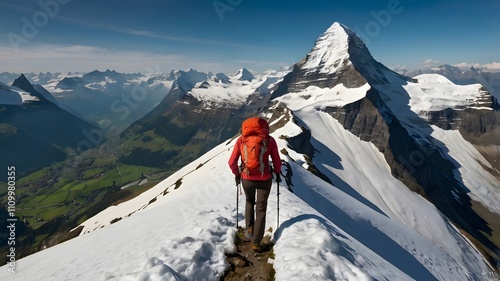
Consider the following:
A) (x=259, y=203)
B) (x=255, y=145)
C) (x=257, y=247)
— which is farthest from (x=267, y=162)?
(x=257, y=247)

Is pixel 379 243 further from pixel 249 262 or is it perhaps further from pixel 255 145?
pixel 255 145

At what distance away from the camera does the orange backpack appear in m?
11.8

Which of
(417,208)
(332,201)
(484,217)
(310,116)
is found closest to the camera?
(332,201)

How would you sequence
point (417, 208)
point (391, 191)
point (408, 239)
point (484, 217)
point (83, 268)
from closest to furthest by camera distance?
1. point (83, 268)
2. point (408, 239)
3. point (417, 208)
4. point (391, 191)
5. point (484, 217)

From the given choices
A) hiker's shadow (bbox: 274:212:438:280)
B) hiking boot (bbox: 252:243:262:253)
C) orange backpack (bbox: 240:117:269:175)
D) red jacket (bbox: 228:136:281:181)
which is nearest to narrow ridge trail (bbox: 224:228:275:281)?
hiking boot (bbox: 252:243:262:253)

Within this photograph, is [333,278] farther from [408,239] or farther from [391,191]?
[391,191]

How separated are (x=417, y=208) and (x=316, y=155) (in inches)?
2012

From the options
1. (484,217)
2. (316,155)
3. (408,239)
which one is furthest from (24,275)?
(484,217)

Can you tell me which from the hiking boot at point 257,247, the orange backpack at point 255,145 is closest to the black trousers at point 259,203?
the hiking boot at point 257,247

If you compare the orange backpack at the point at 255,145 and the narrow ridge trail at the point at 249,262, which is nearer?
the narrow ridge trail at the point at 249,262

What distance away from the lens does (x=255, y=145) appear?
11.8 meters

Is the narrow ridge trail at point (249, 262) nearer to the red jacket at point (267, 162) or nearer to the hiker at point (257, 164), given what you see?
the hiker at point (257, 164)

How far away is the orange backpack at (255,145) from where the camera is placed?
11.8 m

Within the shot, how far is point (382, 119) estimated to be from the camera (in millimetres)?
195000
